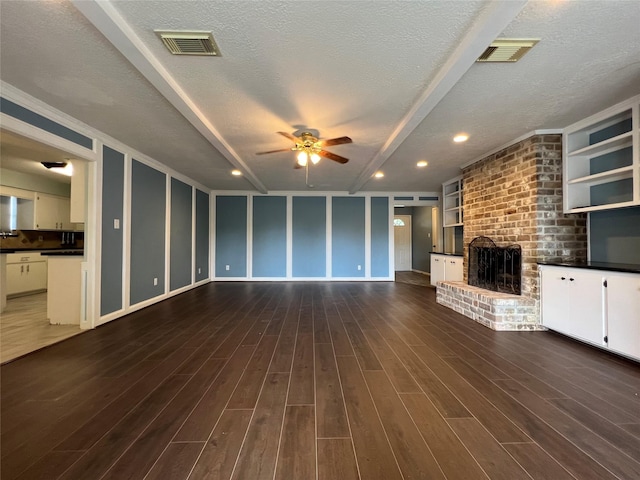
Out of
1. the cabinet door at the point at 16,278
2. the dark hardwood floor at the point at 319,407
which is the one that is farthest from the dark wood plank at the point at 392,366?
the cabinet door at the point at 16,278

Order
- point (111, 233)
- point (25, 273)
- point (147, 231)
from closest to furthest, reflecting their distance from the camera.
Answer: point (111, 233)
point (147, 231)
point (25, 273)

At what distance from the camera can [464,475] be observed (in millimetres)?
1201

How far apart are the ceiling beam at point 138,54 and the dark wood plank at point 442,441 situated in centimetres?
298

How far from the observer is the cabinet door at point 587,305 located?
2.52m

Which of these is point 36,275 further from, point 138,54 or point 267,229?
point 138,54

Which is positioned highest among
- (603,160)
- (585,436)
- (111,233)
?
(603,160)

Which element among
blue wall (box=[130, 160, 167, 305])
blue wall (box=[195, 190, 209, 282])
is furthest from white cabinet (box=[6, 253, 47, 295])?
blue wall (box=[195, 190, 209, 282])

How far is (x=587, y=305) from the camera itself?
8.65 ft

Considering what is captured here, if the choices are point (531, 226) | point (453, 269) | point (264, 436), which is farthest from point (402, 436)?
point (453, 269)

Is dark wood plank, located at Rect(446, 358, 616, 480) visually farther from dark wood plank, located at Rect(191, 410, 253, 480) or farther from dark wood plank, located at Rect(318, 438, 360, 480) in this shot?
dark wood plank, located at Rect(191, 410, 253, 480)

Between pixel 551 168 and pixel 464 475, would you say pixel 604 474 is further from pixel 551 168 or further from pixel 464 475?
pixel 551 168

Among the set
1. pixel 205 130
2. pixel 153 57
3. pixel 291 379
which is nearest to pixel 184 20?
pixel 153 57

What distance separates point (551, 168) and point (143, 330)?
17.6ft

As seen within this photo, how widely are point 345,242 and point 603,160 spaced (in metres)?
A: 4.89
